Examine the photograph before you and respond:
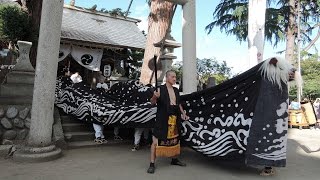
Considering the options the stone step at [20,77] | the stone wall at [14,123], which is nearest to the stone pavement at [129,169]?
the stone wall at [14,123]

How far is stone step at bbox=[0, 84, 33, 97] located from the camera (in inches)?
258

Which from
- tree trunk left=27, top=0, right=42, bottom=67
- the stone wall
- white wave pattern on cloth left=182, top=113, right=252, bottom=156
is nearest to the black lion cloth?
white wave pattern on cloth left=182, top=113, right=252, bottom=156

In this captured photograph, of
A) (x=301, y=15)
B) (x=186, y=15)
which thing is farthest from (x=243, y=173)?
(x=301, y=15)

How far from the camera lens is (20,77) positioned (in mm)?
6828

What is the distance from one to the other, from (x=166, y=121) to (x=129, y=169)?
3.15 feet

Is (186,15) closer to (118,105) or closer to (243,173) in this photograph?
(118,105)

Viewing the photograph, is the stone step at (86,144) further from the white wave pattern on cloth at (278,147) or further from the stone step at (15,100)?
the white wave pattern on cloth at (278,147)

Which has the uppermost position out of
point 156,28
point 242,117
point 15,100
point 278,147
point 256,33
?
point 156,28

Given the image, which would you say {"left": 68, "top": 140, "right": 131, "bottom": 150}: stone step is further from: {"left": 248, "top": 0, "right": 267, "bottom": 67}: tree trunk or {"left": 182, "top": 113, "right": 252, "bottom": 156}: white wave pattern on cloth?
{"left": 248, "top": 0, "right": 267, "bottom": 67}: tree trunk

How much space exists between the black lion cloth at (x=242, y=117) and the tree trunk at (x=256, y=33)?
7.53ft

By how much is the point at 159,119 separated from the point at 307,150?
166 inches

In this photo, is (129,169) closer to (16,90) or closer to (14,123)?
(14,123)

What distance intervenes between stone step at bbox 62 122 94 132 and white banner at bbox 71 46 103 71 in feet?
25.5

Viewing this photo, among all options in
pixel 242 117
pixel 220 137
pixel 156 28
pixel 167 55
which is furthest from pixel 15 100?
pixel 156 28
